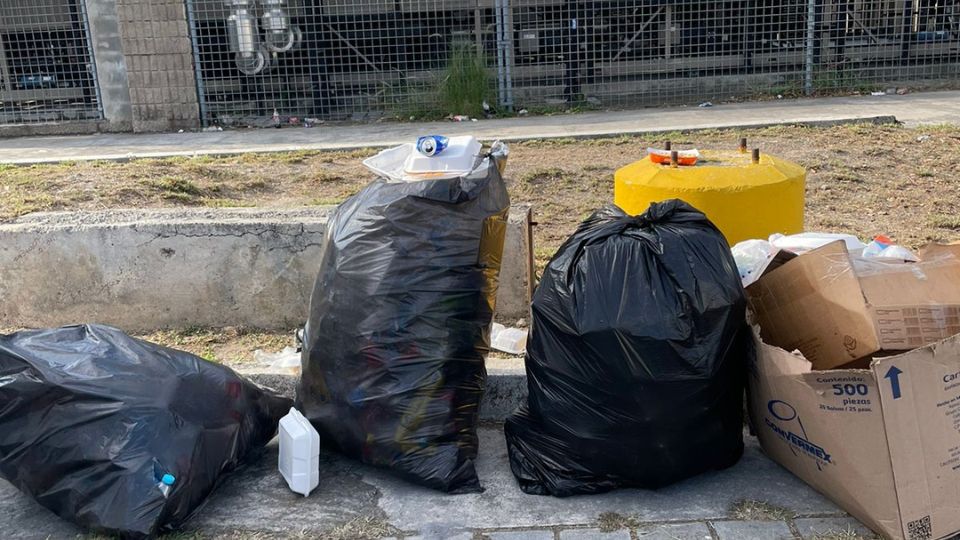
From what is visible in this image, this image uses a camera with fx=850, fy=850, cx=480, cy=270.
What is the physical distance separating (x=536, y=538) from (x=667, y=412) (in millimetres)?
512

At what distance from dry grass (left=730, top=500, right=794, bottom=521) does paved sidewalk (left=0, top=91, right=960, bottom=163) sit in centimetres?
489

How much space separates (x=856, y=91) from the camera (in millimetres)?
9461

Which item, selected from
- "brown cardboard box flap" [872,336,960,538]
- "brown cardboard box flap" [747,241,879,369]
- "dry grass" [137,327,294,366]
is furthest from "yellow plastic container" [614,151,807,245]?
"dry grass" [137,327,294,366]

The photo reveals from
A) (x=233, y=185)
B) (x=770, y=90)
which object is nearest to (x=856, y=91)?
(x=770, y=90)

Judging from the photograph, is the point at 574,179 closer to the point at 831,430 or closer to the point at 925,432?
the point at 831,430

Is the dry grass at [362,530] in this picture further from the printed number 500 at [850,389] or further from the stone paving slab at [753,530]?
the printed number 500 at [850,389]

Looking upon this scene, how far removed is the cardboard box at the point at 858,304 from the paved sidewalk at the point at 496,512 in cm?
44

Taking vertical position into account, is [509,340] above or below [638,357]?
below

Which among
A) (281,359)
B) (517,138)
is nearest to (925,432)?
(281,359)

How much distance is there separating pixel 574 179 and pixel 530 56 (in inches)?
178

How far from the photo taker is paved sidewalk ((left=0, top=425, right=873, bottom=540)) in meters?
2.37

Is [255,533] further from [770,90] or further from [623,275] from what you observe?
[770,90]

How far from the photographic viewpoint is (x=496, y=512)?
8.21 feet

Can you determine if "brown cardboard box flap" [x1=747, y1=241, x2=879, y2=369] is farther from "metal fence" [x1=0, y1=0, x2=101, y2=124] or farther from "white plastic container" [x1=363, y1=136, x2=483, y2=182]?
"metal fence" [x1=0, y1=0, x2=101, y2=124]
